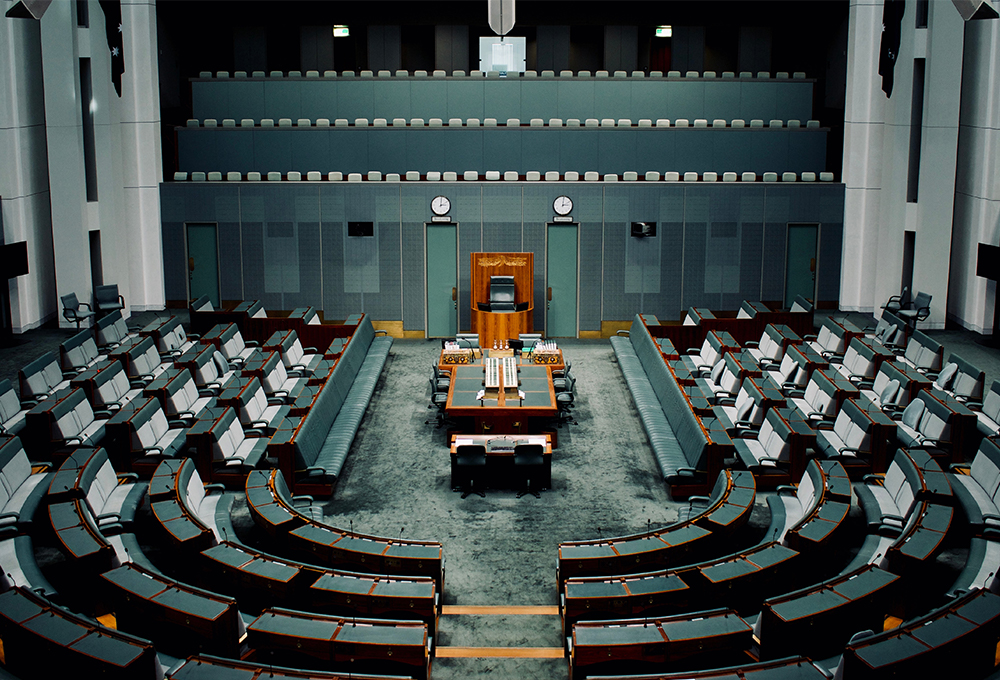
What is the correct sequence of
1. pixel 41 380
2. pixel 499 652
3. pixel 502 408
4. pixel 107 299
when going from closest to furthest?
1. pixel 499 652
2. pixel 502 408
3. pixel 41 380
4. pixel 107 299

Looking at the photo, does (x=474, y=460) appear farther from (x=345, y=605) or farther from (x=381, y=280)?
(x=381, y=280)

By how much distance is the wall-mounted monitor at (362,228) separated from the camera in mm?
20500

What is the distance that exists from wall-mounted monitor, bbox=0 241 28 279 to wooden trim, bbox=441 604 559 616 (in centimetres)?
1233

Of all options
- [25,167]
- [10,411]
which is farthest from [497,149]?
[10,411]

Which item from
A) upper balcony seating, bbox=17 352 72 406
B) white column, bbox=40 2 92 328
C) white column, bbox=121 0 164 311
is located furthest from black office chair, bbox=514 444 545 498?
white column, bbox=121 0 164 311

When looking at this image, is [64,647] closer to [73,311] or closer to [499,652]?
[499,652]

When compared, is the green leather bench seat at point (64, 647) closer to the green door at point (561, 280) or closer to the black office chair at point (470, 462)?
the black office chair at point (470, 462)

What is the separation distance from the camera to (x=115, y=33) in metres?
20.0

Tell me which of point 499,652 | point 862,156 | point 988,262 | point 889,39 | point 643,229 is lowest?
point 499,652

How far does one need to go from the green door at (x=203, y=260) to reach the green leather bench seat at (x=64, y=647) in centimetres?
1391

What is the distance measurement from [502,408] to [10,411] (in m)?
6.87

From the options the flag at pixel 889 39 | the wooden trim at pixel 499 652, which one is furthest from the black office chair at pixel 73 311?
the flag at pixel 889 39

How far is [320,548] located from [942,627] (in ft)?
18.3

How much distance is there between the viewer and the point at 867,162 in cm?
2061
